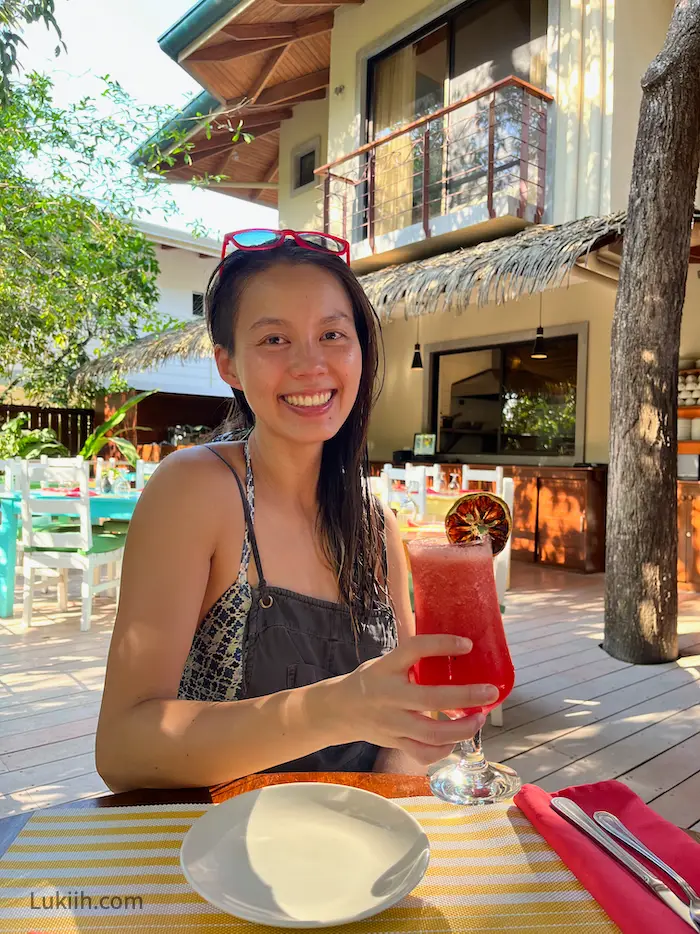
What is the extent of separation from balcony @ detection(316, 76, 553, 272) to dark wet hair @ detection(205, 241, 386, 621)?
5.24 m

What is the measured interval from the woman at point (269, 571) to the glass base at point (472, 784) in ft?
0.31

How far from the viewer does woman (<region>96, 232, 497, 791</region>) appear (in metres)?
0.79

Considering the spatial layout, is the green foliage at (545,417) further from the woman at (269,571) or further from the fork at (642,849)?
the fork at (642,849)

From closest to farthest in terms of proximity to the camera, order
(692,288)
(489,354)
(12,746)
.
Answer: (12,746) < (692,288) < (489,354)

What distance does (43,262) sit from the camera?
245 inches

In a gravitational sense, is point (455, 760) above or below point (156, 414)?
below

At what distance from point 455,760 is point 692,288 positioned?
20.3ft

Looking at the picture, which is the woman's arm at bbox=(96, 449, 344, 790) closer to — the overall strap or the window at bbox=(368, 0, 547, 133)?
the overall strap

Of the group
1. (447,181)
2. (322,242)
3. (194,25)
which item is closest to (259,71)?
(194,25)

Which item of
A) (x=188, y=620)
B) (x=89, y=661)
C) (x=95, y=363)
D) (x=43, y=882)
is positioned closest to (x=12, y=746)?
(x=89, y=661)

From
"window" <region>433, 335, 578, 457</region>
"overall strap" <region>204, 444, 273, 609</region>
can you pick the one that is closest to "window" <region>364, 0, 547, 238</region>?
"window" <region>433, 335, 578, 457</region>

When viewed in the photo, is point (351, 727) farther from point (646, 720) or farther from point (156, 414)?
point (156, 414)

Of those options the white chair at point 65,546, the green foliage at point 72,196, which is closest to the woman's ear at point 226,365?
the white chair at point 65,546

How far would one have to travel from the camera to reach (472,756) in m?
0.82
